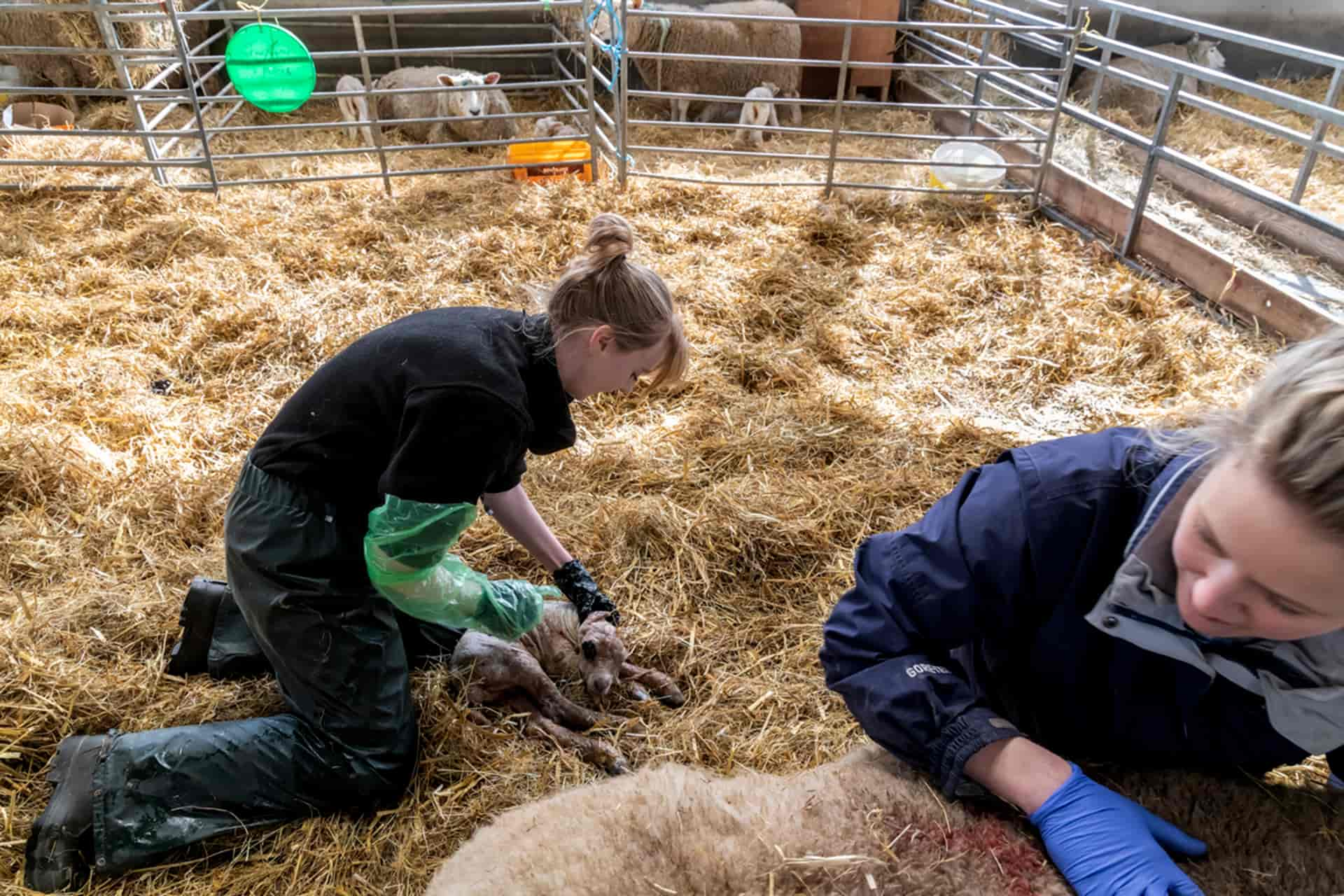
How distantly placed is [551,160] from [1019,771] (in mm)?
6583

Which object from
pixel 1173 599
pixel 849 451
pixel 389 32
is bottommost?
pixel 849 451

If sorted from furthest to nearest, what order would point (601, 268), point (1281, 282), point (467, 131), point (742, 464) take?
1. point (467, 131)
2. point (1281, 282)
3. point (742, 464)
4. point (601, 268)

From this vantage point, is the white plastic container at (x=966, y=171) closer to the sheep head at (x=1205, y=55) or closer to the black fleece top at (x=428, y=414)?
the sheep head at (x=1205, y=55)

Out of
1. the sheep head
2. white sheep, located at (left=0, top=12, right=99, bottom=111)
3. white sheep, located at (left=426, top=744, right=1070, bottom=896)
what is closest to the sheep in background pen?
white sheep, located at (left=0, top=12, right=99, bottom=111)

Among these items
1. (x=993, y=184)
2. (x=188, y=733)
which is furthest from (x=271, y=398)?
(x=993, y=184)

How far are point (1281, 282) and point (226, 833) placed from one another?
235 inches

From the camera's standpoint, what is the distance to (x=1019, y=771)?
5.13 ft

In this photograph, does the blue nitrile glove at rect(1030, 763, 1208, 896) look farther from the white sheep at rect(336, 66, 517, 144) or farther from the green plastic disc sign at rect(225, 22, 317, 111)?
the white sheep at rect(336, 66, 517, 144)

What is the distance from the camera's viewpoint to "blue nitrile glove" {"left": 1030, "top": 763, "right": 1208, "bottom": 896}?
1435mm

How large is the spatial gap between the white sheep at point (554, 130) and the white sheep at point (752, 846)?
6965 mm

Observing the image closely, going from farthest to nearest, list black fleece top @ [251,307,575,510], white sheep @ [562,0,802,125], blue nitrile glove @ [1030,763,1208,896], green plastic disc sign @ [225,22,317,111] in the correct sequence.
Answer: white sheep @ [562,0,802,125] → green plastic disc sign @ [225,22,317,111] → black fleece top @ [251,307,575,510] → blue nitrile glove @ [1030,763,1208,896]

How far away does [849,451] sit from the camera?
163 inches

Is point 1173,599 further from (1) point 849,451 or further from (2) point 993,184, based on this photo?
(2) point 993,184

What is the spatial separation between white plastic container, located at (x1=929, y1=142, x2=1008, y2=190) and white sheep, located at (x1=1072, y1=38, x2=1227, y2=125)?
6.21 ft
